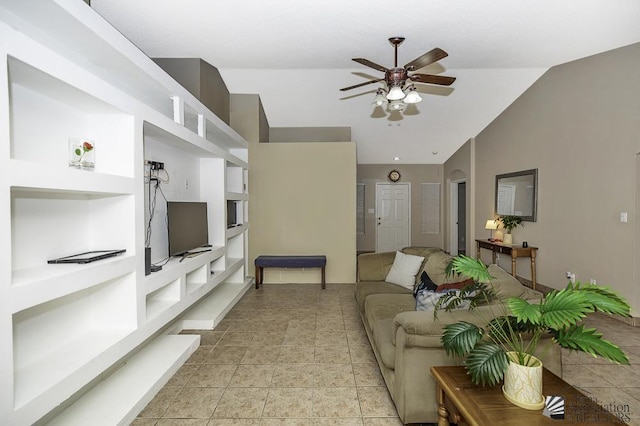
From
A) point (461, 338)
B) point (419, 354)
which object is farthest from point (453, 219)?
point (461, 338)

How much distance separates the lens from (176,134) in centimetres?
295

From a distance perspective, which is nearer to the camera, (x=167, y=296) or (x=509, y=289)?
(x=509, y=289)

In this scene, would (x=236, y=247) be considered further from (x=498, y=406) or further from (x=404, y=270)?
(x=498, y=406)

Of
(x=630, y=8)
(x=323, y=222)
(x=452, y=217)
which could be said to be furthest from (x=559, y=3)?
(x=452, y=217)

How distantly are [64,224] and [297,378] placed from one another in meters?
2.03

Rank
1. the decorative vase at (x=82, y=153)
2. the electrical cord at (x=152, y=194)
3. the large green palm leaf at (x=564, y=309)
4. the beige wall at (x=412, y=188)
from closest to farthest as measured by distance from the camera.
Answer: the large green palm leaf at (x=564, y=309), the decorative vase at (x=82, y=153), the electrical cord at (x=152, y=194), the beige wall at (x=412, y=188)

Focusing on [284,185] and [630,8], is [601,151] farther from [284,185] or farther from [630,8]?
[284,185]

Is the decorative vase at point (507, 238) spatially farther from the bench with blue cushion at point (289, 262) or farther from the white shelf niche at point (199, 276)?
the white shelf niche at point (199, 276)

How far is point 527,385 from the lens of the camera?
1355mm

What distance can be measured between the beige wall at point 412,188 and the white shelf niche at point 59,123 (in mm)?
6578

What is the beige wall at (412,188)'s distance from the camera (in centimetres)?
827

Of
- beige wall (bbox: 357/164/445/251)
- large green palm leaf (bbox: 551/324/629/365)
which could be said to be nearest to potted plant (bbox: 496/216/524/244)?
beige wall (bbox: 357/164/445/251)

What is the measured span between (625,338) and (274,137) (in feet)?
19.6

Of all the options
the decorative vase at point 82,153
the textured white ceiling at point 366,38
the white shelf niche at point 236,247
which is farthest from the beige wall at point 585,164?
the decorative vase at point 82,153
